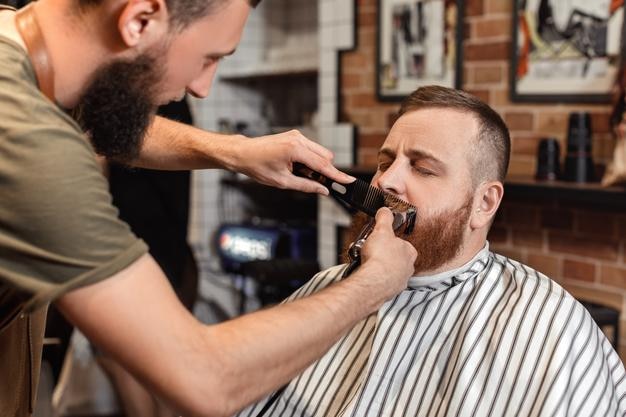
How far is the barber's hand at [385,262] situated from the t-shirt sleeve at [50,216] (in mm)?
402

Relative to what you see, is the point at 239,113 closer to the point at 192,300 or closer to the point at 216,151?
the point at 192,300

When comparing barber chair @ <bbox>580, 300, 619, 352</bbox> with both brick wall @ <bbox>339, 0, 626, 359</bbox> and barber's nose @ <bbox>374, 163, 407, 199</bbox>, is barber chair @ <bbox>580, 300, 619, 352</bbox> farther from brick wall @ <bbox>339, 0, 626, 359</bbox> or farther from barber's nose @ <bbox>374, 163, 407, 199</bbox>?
barber's nose @ <bbox>374, 163, 407, 199</bbox>

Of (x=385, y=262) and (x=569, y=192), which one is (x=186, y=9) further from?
(x=569, y=192)

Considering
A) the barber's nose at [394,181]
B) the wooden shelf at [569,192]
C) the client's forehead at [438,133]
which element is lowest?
the wooden shelf at [569,192]

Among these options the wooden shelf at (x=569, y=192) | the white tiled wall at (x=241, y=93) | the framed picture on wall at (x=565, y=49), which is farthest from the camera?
the white tiled wall at (x=241, y=93)

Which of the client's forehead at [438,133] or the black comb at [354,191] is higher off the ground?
the client's forehead at [438,133]

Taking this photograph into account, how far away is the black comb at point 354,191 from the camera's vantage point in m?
1.41

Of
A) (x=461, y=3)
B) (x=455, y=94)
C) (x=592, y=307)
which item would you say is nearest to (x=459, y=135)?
(x=455, y=94)

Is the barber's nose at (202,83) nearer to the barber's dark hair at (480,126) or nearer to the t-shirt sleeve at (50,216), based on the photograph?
the t-shirt sleeve at (50,216)

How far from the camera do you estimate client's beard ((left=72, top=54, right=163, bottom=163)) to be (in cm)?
108

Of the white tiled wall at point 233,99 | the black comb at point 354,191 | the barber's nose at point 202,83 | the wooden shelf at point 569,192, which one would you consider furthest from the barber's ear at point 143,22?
the white tiled wall at point 233,99

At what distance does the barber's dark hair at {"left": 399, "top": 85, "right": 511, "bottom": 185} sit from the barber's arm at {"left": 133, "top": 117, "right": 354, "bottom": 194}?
36 centimetres

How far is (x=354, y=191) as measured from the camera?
1.42 m

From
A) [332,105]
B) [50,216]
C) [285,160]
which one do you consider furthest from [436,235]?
[332,105]
